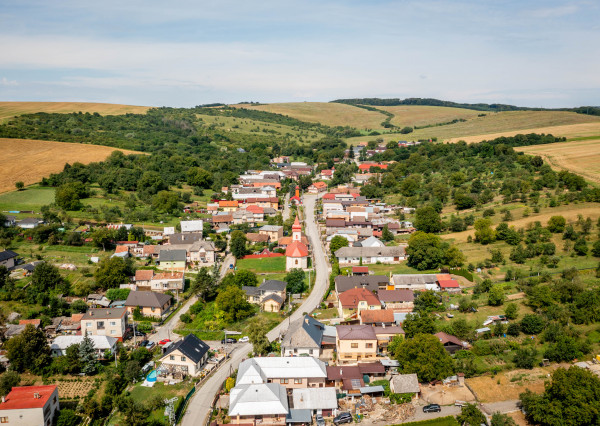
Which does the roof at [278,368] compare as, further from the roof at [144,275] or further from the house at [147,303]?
the roof at [144,275]

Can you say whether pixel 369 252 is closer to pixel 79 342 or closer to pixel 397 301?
pixel 397 301

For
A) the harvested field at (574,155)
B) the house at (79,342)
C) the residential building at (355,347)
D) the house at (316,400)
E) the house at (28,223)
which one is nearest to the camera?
the house at (316,400)

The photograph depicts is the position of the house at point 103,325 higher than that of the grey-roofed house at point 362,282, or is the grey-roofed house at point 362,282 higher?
the grey-roofed house at point 362,282

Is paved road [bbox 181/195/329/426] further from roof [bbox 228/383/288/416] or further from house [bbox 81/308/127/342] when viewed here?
house [bbox 81/308/127/342]

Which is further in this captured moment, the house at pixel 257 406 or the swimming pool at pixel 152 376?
the swimming pool at pixel 152 376

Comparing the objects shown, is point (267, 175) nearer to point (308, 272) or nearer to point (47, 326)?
point (308, 272)

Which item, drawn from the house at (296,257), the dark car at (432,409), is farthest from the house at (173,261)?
the dark car at (432,409)

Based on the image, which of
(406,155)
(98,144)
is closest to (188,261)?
(98,144)

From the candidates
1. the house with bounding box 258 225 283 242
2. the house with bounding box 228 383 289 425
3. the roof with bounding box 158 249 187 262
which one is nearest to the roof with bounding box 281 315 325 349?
the house with bounding box 228 383 289 425
